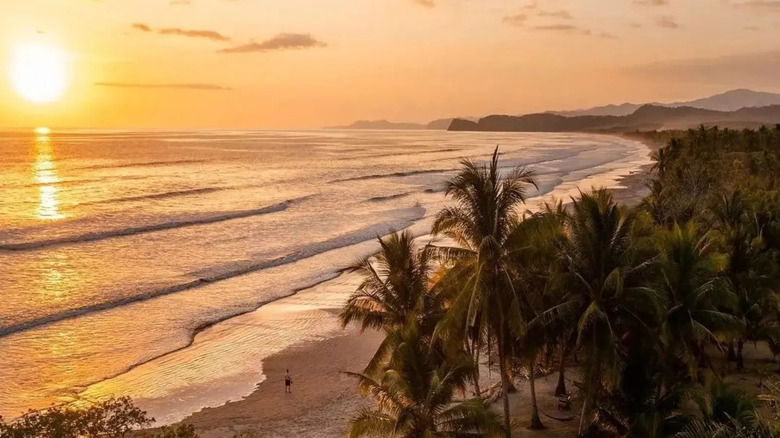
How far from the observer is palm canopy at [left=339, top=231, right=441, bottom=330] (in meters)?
23.0

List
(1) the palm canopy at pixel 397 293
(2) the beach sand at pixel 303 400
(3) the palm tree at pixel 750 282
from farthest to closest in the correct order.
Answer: (3) the palm tree at pixel 750 282 → (2) the beach sand at pixel 303 400 → (1) the palm canopy at pixel 397 293

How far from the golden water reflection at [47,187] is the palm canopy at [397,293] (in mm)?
60353

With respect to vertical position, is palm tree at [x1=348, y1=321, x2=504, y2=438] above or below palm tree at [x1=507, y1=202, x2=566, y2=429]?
below

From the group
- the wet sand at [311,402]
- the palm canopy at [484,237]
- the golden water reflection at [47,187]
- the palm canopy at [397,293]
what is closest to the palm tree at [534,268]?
the palm canopy at [484,237]

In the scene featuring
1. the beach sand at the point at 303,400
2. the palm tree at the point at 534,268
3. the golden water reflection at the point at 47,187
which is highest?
the palm tree at the point at 534,268

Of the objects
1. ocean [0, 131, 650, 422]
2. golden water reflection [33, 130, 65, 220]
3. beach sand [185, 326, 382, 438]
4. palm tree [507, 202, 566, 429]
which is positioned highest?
palm tree [507, 202, 566, 429]

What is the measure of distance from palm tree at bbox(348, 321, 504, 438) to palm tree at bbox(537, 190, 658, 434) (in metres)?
4.53

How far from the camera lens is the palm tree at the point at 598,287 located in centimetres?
1995

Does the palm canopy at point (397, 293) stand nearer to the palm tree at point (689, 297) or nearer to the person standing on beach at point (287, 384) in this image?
the person standing on beach at point (287, 384)

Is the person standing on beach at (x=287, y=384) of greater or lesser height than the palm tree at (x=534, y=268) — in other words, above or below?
below

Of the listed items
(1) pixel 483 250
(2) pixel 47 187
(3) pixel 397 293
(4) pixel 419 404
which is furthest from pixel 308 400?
(2) pixel 47 187

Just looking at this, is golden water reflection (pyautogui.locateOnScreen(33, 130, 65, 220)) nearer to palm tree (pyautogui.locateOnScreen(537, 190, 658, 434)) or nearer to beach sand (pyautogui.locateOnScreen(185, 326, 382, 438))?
beach sand (pyautogui.locateOnScreen(185, 326, 382, 438))

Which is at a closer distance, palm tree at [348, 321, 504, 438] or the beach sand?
palm tree at [348, 321, 504, 438]

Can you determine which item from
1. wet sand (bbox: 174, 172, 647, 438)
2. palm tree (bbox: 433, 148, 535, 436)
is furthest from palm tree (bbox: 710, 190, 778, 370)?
palm tree (bbox: 433, 148, 535, 436)
